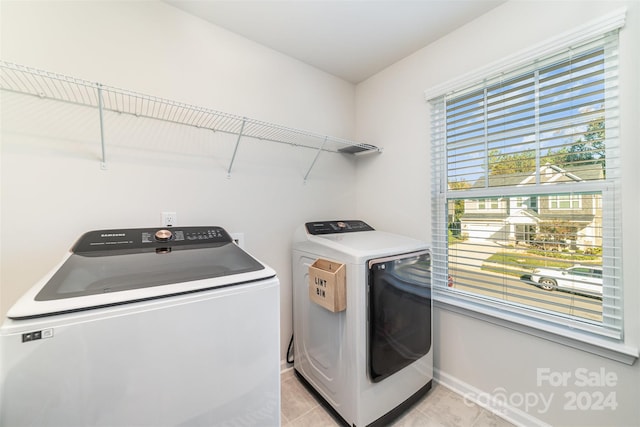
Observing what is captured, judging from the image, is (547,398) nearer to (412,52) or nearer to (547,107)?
(547,107)

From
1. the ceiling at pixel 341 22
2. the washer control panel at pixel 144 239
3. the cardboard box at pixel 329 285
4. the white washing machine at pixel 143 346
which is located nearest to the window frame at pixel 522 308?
the ceiling at pixel 341 22

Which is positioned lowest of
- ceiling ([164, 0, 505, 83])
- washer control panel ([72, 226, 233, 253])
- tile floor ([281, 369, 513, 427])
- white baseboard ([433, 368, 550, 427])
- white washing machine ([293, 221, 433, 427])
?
tile floor ([281, 369, 513, 427])

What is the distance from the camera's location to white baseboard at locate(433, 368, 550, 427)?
1487 millimetres

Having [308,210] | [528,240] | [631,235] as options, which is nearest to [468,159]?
[528,240]

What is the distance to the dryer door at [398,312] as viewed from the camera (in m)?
1.42

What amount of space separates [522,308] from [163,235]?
7.00 feet

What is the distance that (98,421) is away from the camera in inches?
27.0

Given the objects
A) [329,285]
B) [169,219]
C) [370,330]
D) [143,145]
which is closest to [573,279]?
[370,330]

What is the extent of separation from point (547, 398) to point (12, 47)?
3.35 m

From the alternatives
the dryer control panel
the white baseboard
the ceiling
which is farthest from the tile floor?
the ceiling

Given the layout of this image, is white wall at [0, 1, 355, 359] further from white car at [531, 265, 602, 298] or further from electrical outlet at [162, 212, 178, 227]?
white car at [531, 265, 602, 298]

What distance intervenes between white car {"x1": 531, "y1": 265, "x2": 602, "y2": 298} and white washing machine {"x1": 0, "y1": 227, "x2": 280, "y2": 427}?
156cm

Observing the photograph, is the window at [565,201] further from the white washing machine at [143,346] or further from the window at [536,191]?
the white washing machine at [143,346]

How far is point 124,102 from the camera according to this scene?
4.68 feet
